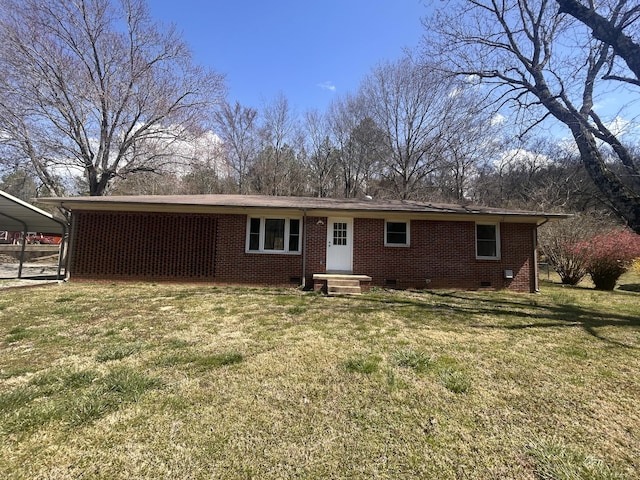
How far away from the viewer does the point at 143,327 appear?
193 inches

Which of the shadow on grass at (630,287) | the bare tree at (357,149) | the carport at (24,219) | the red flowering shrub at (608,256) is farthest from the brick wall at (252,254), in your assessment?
the bare tree at (357,149)

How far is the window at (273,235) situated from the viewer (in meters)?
9.83

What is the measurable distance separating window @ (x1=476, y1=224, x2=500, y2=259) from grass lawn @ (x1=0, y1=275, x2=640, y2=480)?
4.71 meters

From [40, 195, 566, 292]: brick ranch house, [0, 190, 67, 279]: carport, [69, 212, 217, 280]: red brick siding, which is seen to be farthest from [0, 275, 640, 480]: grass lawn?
[0, 190, 67, 279]: carport

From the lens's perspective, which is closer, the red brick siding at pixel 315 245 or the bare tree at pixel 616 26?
the bare tree at pixel 616 26

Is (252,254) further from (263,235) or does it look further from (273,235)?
(273,235)

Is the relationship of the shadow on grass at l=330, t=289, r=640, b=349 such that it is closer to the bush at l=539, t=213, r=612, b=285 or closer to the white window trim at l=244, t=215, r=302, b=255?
the white window trim at l=244, t=215, r=302, b=255

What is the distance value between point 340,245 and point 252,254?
9.39 ft

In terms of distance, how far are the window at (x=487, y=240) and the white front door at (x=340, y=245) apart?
4.37 m

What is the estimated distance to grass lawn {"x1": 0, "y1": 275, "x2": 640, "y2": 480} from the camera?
80.9 inches

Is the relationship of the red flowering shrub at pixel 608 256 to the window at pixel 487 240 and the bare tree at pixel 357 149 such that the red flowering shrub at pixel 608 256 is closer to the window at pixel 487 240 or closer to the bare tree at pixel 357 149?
the window at pixel 487 240

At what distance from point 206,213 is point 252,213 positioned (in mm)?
1466

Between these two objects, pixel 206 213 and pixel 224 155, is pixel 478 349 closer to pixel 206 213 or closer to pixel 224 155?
pixel 206 213

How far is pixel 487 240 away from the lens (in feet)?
33.9
